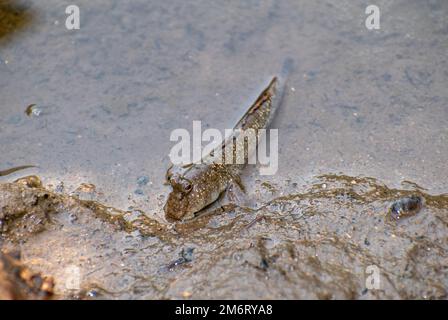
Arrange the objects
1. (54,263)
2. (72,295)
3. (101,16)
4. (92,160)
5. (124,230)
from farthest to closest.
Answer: (101,16), (92,160), (124,230), (54,263), (72,295)

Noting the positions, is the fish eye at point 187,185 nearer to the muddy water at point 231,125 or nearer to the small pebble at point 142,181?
the muddy water at point 231,125

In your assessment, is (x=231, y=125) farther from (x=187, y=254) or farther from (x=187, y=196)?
(x=187, y=254)

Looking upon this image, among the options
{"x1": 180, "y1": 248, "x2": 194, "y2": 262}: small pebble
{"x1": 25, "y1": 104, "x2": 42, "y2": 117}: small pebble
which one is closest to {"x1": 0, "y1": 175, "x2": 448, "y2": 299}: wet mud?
{"x1": 180, "y1": 248, "x2": 194, "y2": 262}: small pebble

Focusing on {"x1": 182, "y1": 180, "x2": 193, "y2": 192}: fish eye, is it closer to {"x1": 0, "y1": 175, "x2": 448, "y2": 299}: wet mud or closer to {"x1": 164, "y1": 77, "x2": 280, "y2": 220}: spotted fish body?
{"x1": 164, "y1": 77, "x2": 280, "y2": 220}: spotted fish body

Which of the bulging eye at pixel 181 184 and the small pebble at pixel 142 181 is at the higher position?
the small pebble at pixel 142 181

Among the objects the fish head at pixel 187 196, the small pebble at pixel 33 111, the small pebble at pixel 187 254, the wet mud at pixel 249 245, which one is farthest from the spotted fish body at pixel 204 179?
the small pebble at pixel 33 111

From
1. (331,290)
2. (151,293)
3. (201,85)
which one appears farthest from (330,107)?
(151,293)

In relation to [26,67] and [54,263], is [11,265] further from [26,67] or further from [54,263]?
[26,67]
